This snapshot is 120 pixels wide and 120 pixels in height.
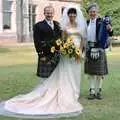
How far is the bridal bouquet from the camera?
9523 mm

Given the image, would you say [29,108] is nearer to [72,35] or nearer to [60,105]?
[60,105]

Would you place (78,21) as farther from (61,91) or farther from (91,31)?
(61,91)

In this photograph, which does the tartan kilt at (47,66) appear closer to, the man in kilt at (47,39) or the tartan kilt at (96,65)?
the man in kilt at (47,39)

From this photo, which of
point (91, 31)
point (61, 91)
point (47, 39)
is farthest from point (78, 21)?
point (61, 91)

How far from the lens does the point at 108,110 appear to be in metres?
9.33

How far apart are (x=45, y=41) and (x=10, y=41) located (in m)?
28.4

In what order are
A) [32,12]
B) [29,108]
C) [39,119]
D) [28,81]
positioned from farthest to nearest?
[32,12] → [28,81] → [29,108] → [39,119]

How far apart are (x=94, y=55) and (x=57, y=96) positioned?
1.55 m

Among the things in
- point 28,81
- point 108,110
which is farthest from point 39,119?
point 28,81

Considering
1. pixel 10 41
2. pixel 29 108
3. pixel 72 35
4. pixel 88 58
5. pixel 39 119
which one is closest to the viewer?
pixel 39 119

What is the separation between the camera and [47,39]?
9539 mm

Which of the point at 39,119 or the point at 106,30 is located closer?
the point at 39,119

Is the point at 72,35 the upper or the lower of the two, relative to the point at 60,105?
upper

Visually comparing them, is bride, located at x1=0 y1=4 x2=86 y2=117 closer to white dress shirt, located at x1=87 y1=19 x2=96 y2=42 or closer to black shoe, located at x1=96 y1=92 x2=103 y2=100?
white dress shirt, located at x1=87 y1=19 x2=96 y2=42
